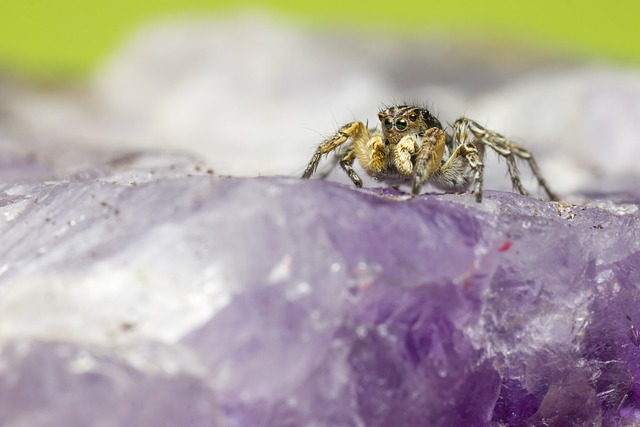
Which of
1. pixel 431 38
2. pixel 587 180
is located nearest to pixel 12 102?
pixel 431 38

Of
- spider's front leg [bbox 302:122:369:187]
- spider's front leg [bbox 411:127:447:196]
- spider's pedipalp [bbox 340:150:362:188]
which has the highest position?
spider's front leg [bbox 411:127:447:196]

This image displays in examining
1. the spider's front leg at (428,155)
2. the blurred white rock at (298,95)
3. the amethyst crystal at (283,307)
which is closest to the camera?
the amethyst crystal at (283,307)

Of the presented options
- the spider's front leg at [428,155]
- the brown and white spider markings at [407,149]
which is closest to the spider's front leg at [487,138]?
the brown and white spider markings at [407,149]

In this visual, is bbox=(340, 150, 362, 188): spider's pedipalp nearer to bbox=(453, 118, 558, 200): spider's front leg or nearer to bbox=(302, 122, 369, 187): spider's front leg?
bbox=(302, 122, 369, 187): spider's front leg

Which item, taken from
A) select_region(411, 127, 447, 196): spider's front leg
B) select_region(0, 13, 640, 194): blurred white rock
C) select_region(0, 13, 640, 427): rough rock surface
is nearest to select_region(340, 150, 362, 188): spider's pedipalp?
select_region(411, 127, 447, 196): spider's front leg

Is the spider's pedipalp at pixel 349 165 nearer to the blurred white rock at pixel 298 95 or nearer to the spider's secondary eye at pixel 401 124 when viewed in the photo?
the spider's secondary eye at pixel 401 124
